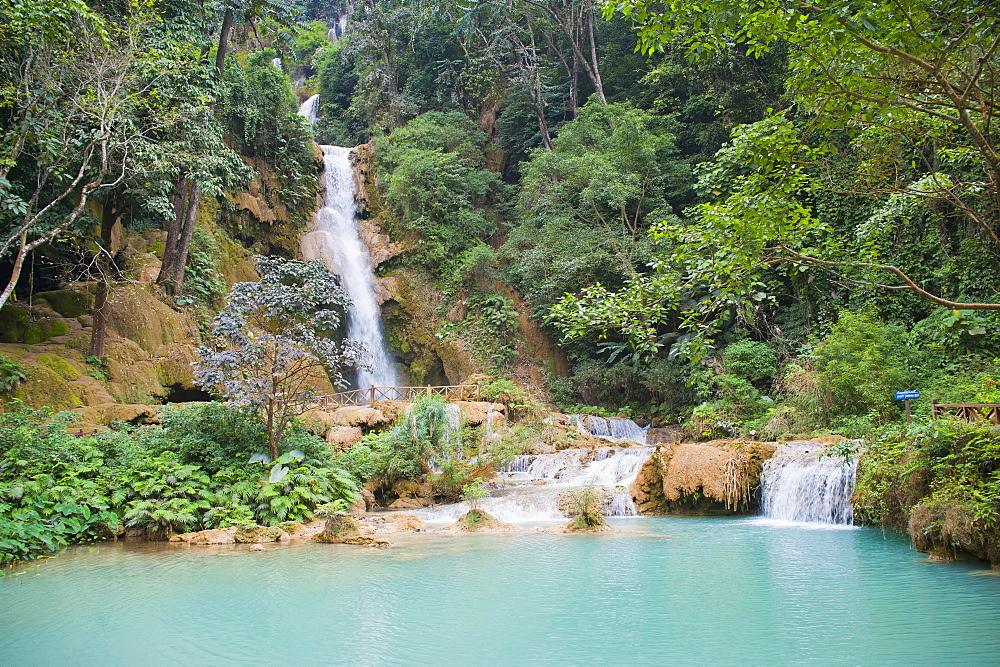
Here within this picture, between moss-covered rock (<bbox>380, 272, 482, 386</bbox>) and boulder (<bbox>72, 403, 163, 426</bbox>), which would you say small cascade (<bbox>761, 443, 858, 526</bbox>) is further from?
moss-covered rock (<bbox>380, 272, 482, 386</bbox>)

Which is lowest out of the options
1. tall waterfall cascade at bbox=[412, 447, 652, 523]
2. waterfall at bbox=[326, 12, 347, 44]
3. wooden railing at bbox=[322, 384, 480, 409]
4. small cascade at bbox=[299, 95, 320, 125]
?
tall waterfall cascade at bbox=[412, 447, 652, 523]

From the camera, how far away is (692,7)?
462cm

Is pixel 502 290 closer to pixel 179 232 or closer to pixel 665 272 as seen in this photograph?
pixel 179 232

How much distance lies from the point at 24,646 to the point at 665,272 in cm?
583

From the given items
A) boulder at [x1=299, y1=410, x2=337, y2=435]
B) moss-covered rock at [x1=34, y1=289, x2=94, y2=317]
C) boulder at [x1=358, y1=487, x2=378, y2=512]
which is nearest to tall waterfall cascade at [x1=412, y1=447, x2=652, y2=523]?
boulder at [x1=358, y1=487, x2=378, y2=512]

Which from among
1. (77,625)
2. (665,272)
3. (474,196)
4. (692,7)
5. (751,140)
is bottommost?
(77,625)

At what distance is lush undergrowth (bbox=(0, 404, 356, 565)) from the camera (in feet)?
28.1

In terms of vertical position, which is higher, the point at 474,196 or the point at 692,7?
the point at 474,196

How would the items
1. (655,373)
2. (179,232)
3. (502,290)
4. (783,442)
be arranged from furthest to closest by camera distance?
1. (502,290)
2. (655,373)
3. (179,232)
4. (783,442)

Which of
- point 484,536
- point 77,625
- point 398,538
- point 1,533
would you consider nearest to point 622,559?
point 484,536

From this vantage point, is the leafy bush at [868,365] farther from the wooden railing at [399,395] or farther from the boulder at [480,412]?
the wooden railing at [399,395]

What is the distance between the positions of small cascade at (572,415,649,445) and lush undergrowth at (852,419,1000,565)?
35.1ft

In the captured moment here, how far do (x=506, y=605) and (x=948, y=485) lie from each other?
507 centimetres

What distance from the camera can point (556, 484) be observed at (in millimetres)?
13883
